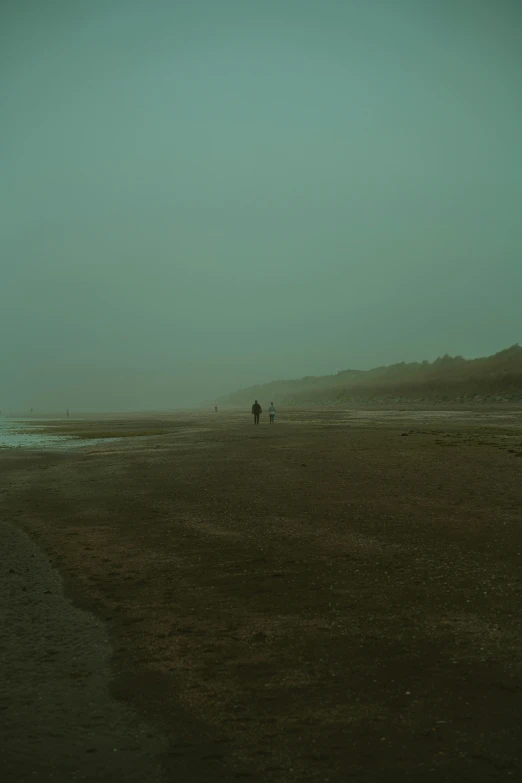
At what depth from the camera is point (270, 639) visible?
5.58 m

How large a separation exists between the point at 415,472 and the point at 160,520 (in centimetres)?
749

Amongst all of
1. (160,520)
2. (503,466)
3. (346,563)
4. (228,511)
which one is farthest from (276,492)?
(503,466)

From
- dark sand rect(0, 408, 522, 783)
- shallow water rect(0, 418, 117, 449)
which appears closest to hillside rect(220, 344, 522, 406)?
shallow water rect(0, 418, 117, 449)

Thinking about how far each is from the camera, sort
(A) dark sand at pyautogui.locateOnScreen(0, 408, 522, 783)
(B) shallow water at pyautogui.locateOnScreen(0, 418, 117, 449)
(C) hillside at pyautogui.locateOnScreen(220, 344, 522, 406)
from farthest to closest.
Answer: (C) hillside at pyautogui.locateOnScreen(220, 344, 522, 406) < (B) shallow water at pyautogui.locateOnScreen(0, 418, 117, 449) < (A) dark sand at pyautogui.locateOnScreen(0, 408, 522, 783)

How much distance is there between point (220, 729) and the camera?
4109mm

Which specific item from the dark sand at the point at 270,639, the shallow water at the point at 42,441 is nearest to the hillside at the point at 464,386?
the shallow water at the point at 42,441

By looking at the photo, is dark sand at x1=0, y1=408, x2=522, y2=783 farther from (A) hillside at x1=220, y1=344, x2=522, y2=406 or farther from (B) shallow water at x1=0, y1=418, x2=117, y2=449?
(A) hillside at x1=220, y1=344, x2=522, y2=406

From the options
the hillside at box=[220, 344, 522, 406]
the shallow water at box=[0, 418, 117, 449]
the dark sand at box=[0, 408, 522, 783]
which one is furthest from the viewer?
the hillside at box=[220, 344, 522, 406]

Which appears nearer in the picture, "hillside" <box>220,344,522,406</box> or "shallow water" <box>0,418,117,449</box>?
"shallow water" <box>0,418,117,449</box>

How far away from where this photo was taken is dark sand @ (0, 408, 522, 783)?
12.7 feet

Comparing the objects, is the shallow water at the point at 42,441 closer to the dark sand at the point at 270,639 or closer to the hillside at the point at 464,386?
the dark sand at the point at 270,639

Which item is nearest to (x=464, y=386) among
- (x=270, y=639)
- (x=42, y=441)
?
(x=42, y=441)

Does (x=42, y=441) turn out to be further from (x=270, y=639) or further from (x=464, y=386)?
(x=464, y=386)

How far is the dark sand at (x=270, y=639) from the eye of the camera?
3.86 m
